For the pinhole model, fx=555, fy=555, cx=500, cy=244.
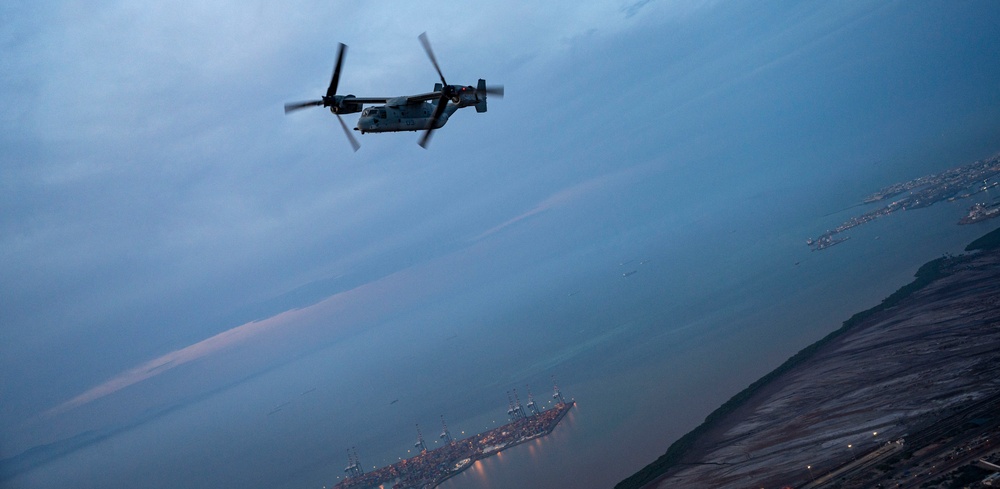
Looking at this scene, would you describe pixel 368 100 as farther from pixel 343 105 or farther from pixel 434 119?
pixel 434 119

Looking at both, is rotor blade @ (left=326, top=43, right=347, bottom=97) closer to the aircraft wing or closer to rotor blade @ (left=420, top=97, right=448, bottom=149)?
the aircraft wing

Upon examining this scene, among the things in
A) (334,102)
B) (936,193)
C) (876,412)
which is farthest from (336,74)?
(936,193)

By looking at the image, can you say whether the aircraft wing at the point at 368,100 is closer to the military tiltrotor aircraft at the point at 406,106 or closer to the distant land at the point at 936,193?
the military tiltrotor aircraft at the point at 406,106

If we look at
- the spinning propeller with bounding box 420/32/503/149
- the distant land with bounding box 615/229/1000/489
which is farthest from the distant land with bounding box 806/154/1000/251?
the spinning propeller with bounding box 420/32/503/149

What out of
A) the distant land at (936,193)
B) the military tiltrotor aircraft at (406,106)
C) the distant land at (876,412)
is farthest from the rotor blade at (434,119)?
the distant land at (936,193)

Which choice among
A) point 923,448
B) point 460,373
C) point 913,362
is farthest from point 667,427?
point 460,373

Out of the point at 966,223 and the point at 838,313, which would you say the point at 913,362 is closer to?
the point at 838,313
